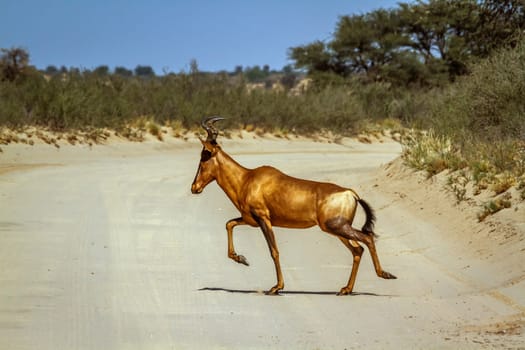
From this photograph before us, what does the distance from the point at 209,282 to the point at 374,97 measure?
38.6 meters

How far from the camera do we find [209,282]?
38.7 ft

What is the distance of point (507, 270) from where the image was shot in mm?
12398

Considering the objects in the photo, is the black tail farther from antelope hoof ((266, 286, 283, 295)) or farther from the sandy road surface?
antelope hoof ((266, 286, 283, 295))

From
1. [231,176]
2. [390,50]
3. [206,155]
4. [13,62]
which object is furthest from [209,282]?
[390,50]

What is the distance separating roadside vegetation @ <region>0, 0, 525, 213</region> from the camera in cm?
1941

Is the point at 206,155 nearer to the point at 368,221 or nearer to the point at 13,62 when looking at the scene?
the point at 368,221

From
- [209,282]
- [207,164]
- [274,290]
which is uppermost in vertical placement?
[207,164]

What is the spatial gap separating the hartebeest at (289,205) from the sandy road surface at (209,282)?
1.83ft

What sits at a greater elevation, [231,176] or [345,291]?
[231,176]

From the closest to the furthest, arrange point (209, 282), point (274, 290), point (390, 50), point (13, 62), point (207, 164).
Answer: point (274, 290)
point (207, 164)
point (209, 282)
point (13, 62)
point (390, 50)

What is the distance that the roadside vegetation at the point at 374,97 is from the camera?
1941 centimetres

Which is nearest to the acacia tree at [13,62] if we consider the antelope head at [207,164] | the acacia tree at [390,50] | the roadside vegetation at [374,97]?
the roadside vegetation at [374,97]

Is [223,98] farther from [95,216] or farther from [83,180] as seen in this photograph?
[95,216]

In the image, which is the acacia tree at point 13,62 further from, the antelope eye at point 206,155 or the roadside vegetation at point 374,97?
the antelope eye at point 206,155
